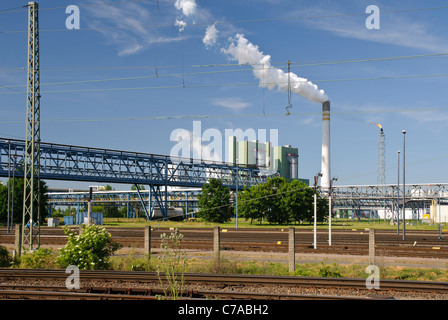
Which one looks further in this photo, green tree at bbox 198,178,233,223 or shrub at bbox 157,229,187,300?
green tree at bbox 198,178,233,223

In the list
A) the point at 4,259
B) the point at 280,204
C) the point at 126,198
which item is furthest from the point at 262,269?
the point at 126,198

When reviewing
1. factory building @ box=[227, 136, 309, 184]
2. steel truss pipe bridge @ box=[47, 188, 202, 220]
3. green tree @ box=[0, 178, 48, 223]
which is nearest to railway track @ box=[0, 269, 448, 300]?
green tree @ box=[0, 178, 48, 223]

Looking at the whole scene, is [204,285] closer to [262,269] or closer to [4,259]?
[262,269]

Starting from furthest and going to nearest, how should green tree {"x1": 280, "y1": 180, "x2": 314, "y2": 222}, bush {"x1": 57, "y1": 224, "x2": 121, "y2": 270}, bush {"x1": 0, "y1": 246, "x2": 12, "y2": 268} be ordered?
green tree {"x1": 280, "y1": 180, "x2": 314, "y2": 222} < bush {"x1": 0, "y1": 246, "x2": 12, "y2": 268} < bush {"x1": 57, "y1": 224, "x2": 121, "y2": 270}

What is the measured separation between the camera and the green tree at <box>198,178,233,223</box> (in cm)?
6562

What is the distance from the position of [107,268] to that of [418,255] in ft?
53.4

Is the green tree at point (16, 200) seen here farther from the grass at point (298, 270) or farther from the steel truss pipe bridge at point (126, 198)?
the grass at point (298, 270)

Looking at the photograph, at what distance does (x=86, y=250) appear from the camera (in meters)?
17.1

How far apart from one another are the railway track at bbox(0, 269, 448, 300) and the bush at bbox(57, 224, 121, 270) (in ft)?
3.33

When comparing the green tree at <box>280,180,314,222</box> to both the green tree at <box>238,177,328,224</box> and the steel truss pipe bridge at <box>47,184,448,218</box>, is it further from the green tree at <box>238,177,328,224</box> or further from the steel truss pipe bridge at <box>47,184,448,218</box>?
the steel truss pipe bridge at <box>47,184,448,218</box>

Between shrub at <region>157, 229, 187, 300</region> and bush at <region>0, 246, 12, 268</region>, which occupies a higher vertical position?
shrub at <region>157, 229, 187, 300</region>

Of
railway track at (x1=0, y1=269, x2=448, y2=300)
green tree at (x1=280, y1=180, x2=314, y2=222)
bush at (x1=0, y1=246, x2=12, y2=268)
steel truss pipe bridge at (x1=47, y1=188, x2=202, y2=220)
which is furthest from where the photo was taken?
steel truss pipe bridge at (x1=47, y1=188, x2=202, y2=220)
